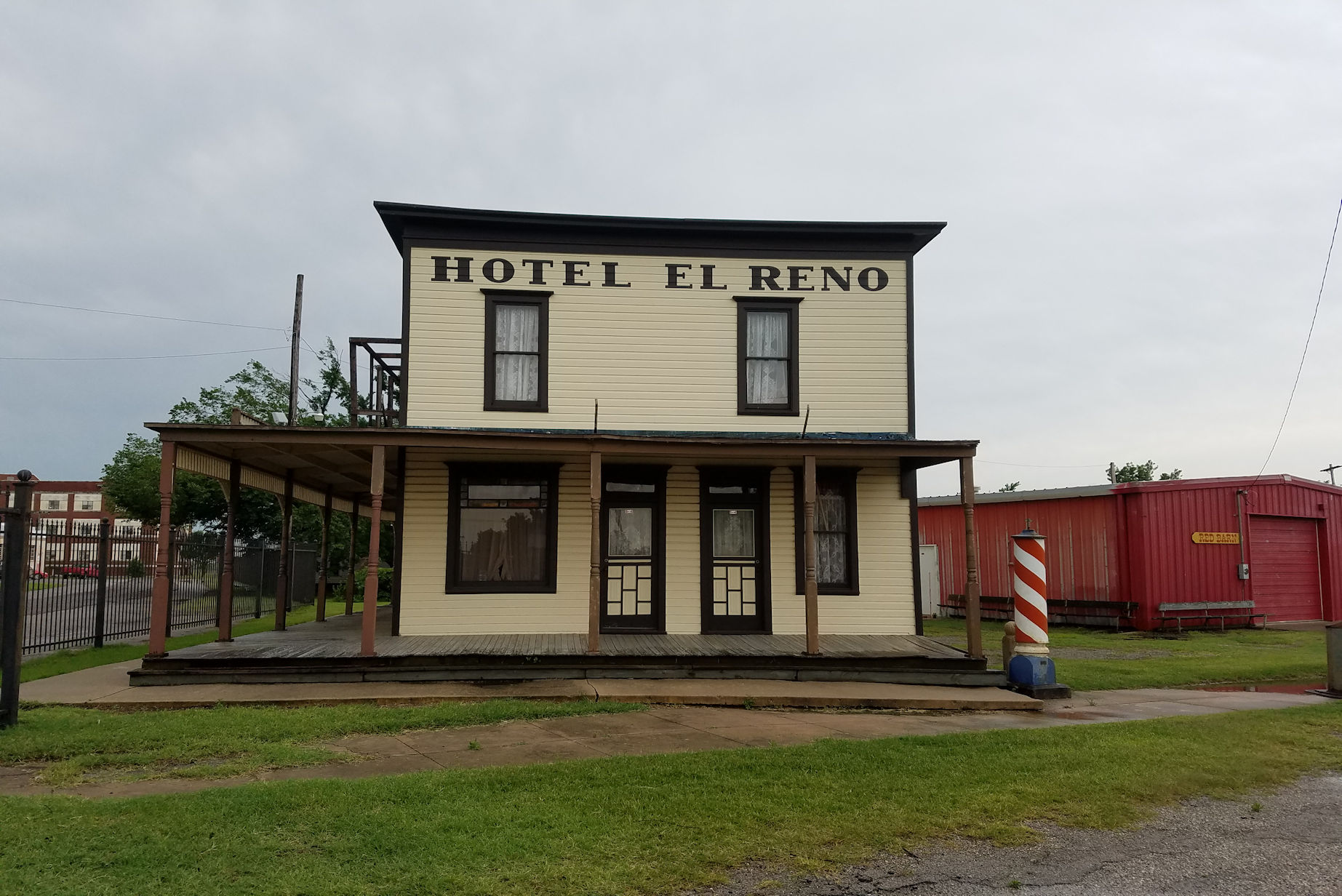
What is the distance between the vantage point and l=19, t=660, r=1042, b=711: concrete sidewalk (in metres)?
9.60

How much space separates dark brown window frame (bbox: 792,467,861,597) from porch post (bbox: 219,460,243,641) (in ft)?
25.8

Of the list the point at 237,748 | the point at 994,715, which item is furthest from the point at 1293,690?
the point at 237,748

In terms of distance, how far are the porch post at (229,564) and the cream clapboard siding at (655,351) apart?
2588 millimetres

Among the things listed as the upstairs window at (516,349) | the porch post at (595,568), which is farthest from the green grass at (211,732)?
the upstairs window at (516,349)

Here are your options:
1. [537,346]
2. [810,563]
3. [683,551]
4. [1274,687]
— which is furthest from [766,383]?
[1274,687]

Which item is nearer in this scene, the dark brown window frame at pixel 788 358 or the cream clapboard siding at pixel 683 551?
the cream clapboard siding at pixel 683 551

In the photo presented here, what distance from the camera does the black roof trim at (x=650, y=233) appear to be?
43.1ft

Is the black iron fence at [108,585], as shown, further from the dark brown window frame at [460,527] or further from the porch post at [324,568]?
the dark brown window frame at [460,527]

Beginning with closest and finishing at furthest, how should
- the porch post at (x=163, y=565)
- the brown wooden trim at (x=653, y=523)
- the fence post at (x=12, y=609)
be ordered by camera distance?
1. the fence post at (x=12, y=609)
2. the porch post at (x=163, y=565)
3. the brown wooden trim at (x=653, y=523)

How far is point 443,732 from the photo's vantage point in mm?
8172

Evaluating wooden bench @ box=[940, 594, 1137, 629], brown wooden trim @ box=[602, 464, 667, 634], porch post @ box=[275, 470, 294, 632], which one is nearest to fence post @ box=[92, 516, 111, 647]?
porch post @ box=[275, 470, 294, 632]

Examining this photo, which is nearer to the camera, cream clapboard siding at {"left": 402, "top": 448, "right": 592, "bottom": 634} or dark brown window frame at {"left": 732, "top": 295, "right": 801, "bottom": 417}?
cream clapboard siding at {"left": 402, "top": 448, "right": 592, "bottom": 634}

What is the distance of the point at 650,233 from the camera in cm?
1358

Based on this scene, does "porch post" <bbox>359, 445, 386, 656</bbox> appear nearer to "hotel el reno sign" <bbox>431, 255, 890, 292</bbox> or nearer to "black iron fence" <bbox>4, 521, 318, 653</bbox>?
"hotel el reno sign" <bbox>431, 255, 890, 292</bbox>
